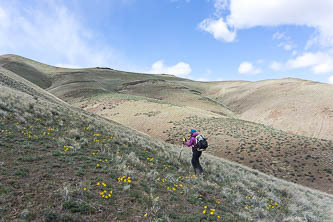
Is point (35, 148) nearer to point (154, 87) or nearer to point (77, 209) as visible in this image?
point (77, 209)

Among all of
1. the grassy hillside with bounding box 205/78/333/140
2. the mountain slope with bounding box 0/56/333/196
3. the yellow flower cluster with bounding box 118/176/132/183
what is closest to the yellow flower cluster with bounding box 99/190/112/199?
the yellow flower cluster with bounding box 118/176/132/183

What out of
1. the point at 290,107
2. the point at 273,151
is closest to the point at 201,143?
the point at 273,151

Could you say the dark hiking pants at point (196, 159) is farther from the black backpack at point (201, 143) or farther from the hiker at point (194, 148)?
the black backpack at point (201, 143)

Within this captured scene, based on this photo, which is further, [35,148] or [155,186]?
[35,148]

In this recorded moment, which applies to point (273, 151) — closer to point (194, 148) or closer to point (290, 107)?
point (194, 148)

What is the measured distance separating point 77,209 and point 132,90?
82340 millimetres

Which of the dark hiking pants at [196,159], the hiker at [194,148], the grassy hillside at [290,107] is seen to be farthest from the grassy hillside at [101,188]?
the grassy hillside at [290,107]

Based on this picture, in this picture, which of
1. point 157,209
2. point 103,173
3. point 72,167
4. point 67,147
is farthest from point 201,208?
point 67,147

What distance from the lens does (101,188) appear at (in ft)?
19.0

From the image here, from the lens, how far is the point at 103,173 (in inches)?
271

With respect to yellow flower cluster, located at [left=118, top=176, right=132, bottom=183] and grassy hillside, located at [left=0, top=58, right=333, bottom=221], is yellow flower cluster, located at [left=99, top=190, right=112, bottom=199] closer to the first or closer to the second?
grassy hillside, located at [left=0, top=58, right=333, bottom=221]

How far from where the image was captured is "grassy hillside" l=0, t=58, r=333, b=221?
4781 millimetres

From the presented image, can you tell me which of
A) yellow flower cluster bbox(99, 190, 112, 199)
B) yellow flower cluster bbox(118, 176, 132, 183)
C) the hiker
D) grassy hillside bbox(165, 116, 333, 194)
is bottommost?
grassy hillside bbox(165, 116, 333, 194)

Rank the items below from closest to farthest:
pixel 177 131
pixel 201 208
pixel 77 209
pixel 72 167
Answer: pixel 77 209 → pixel 201 208 → pixel 72 167 → pixel 177 131
